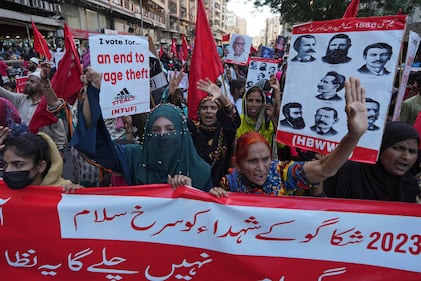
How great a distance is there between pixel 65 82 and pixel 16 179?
6.35ft

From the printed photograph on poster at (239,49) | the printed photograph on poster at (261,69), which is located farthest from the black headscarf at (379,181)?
the printed photograph on poster at (239,49)

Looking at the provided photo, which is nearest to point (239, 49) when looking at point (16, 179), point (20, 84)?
point (20, 84)

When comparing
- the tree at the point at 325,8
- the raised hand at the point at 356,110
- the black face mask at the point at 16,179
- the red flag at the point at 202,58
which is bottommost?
the black face mask at the point at 16,179

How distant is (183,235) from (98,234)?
0.46 m

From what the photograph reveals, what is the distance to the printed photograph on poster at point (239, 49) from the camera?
7.75 m

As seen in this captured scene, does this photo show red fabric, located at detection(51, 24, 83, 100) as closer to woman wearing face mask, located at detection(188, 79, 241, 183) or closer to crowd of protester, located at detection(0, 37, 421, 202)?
crowd of protester, located at detection(0, 37, 421, 202)

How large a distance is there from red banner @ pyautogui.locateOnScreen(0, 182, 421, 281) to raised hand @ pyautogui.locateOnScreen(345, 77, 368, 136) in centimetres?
36

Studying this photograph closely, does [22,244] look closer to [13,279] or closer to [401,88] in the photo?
[13,279]

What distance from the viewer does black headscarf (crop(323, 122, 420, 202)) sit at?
193cm

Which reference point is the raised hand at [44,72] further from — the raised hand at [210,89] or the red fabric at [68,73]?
the raised hand at [210,89]

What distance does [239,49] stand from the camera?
25.8ft

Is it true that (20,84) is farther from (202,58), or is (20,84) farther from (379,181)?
(379,181)

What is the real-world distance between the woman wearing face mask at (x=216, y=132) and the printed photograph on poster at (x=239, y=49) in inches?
207

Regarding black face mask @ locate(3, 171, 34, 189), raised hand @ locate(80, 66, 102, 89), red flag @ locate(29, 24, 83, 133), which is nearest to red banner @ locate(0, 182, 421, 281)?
Result: black face mask @ locate(3, 171, 34, 189)
